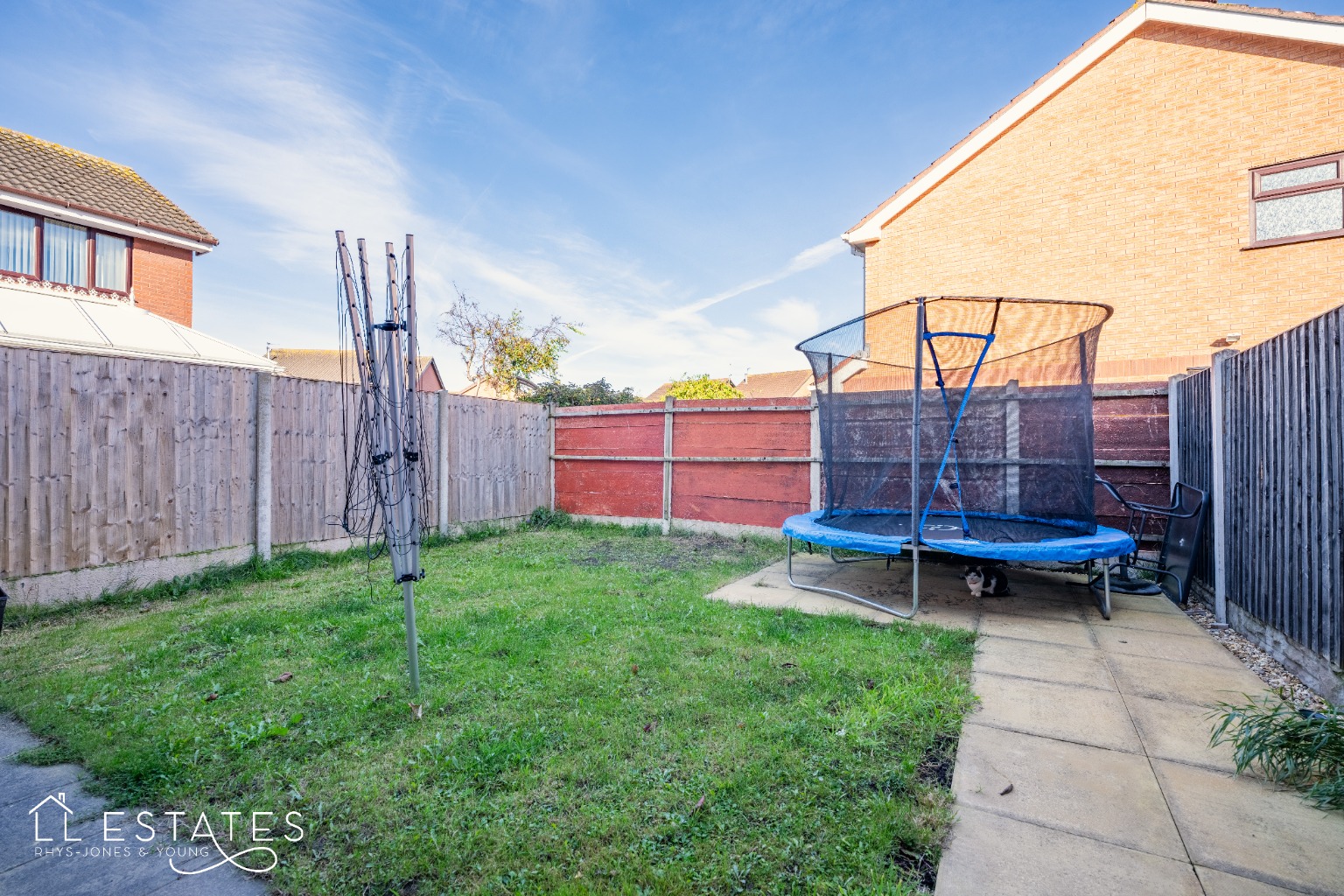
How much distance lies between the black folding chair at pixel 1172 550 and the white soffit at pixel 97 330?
1048cm

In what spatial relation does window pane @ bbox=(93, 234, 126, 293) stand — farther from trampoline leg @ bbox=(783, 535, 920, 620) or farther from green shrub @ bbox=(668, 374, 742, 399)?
green shrub @ bbox=(668, 374, 742, 399)

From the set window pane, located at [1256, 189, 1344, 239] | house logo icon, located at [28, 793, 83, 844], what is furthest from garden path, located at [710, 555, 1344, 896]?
window pane, located at [1256, 189, 1344, 239]

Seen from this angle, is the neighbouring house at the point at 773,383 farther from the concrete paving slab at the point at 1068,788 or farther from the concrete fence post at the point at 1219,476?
the concrete paving slab at the point at 1068,788

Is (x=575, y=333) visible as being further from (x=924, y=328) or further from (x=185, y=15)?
(x=924, y=328)

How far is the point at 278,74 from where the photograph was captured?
6359 mm

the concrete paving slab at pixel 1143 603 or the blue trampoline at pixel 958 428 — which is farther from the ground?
the blue trampoline at pixel 958 428

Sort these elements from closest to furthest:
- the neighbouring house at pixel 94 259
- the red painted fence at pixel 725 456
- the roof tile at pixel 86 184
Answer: the red painted fence at pixel 725 456 → the neighbouring house at pixel 94 259 → the roof tile at pixel 86 184

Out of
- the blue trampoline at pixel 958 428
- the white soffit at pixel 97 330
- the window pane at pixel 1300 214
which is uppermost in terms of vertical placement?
the window pane at pixel 1300 214

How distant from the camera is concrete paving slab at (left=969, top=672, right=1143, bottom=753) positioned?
221cm

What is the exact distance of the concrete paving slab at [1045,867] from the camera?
1403 mm

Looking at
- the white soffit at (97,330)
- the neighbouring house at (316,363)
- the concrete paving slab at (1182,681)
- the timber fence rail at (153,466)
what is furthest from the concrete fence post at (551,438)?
the neighbouring house at (316,363)

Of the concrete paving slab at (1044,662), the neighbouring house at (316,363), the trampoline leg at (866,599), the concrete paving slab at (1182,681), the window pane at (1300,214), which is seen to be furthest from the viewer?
the neighbouring house at (316,363)

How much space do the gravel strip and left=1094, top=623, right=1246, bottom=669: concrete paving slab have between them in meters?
0.05

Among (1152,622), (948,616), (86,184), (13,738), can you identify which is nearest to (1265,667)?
(1152,622)
